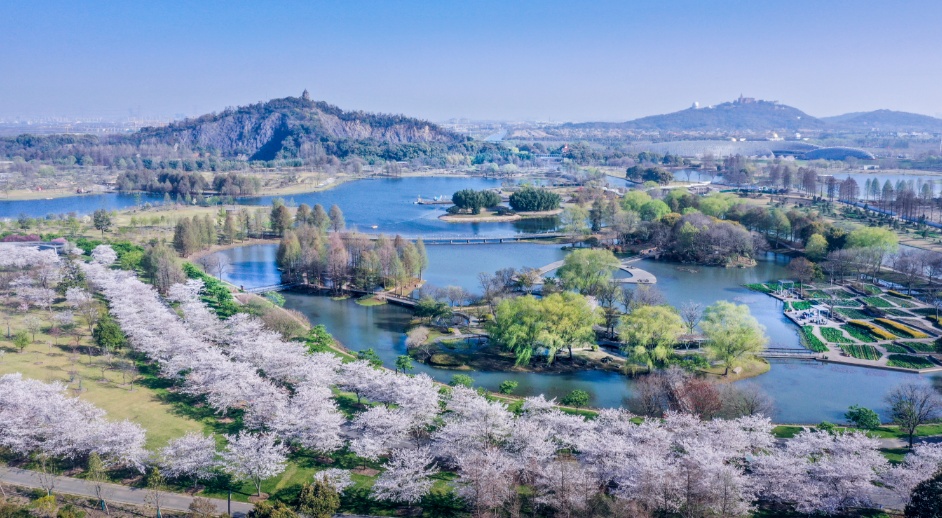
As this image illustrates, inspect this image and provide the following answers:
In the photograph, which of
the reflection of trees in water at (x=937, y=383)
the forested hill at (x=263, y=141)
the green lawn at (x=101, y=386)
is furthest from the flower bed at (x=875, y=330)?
the forested hill at (x=263, y=141)

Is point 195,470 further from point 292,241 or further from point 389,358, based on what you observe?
point 292,241

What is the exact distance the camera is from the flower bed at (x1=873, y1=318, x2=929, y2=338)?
2244 centimetres

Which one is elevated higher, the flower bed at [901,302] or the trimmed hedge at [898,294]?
the trimmed hedge at [898,294]

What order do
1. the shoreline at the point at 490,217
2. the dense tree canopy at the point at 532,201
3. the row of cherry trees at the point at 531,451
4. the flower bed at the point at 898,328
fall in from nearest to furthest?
the row of cherry trees at the point at 531,451 → the flower bed at the point at 898,328 → the shoreline at the point at 490,217 → the dense tree canopy at the point at 532,201

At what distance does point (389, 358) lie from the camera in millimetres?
21578

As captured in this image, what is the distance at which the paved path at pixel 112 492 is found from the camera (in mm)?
12309

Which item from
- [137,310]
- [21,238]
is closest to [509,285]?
[137,310]

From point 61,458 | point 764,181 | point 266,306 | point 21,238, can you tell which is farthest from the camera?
point 764,181

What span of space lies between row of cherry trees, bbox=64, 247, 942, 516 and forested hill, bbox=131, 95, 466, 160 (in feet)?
315

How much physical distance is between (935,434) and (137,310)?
2415cm

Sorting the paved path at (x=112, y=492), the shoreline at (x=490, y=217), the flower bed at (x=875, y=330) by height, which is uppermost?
the shoreline at (x=490, y=217)

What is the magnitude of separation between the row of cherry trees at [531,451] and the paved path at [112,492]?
0.63 meters

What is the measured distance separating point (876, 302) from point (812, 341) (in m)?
6.15

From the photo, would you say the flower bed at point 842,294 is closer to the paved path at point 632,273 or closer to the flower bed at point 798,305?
the flower bed at point 798,305
